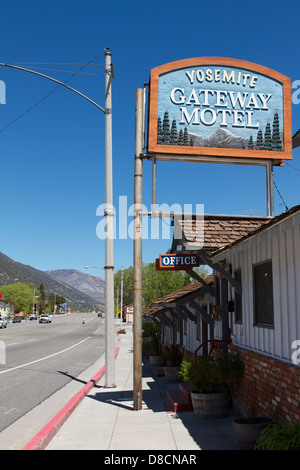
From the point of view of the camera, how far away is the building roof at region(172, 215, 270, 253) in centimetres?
987

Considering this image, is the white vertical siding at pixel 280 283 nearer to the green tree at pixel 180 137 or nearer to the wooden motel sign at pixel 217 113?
the wooden motel sign at pixel 217 113

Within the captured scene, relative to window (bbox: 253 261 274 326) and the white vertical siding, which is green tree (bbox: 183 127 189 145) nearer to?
the white vertical siding

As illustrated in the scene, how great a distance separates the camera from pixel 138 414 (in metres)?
9.99

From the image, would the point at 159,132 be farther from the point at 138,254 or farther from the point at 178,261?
the point at 178,261

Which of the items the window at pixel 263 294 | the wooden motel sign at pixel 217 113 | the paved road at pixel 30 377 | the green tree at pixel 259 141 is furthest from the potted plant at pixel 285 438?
the green tree at pixel 259 141

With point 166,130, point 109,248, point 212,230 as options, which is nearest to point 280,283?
point 212,230

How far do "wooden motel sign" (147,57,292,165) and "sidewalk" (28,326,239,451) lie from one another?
5.82 m

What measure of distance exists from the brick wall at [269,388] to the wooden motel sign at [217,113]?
15.2 ft

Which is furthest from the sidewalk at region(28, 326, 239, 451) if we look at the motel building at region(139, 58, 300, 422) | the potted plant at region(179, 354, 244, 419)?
the motel building at region(139, 58, 300, 422)

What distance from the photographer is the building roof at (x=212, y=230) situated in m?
9.87

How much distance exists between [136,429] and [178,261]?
3704 millimetres

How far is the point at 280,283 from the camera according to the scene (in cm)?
693
